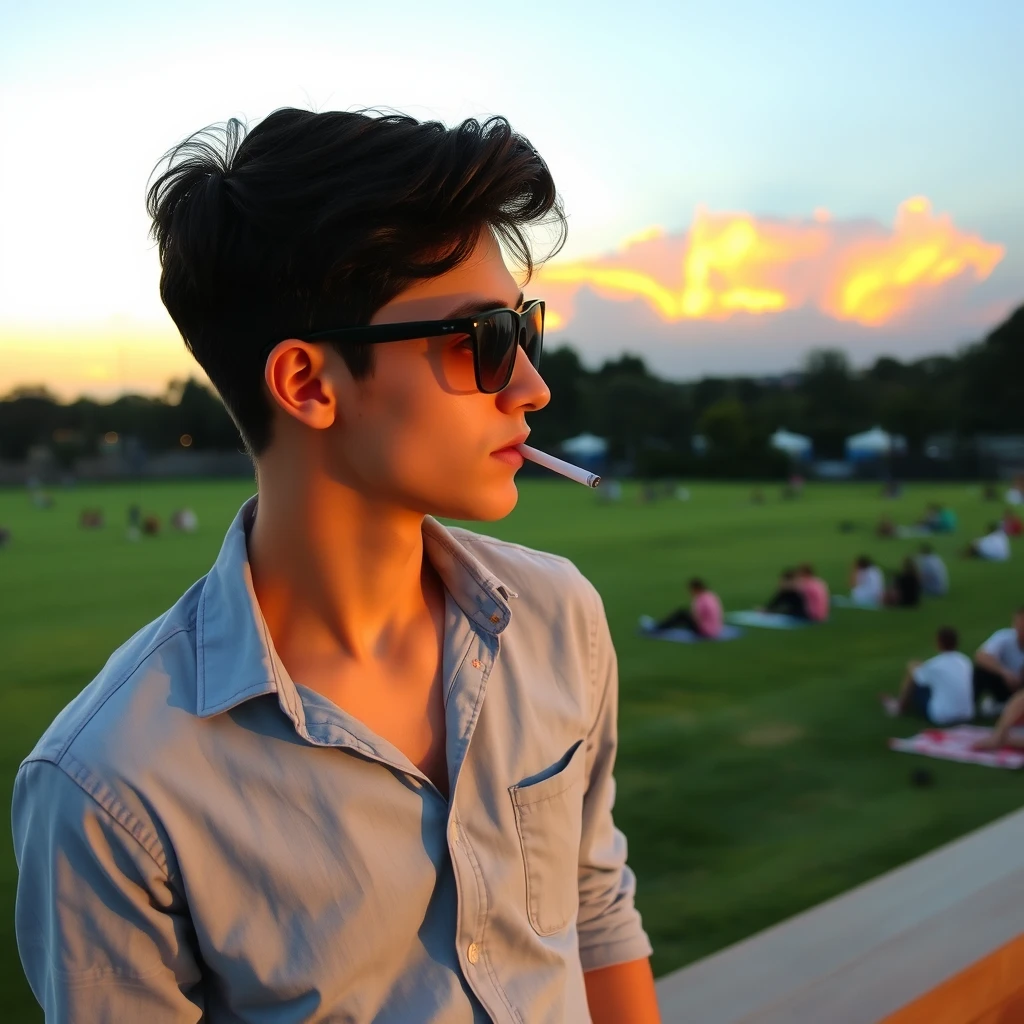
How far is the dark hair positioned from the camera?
141cm

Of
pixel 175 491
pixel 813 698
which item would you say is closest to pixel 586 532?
pixel 813 698

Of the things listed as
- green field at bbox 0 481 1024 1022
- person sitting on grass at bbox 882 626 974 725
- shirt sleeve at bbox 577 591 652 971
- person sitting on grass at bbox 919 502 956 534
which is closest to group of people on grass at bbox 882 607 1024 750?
person sitting on grass at bbox 882 626 974 725

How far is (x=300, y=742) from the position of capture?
4.51ft

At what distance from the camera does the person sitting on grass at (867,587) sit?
1341cm

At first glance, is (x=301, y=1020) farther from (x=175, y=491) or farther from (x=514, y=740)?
(x=175, y=491)

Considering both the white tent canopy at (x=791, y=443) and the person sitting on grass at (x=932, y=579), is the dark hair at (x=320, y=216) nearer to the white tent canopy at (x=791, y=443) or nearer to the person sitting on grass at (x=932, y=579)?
the person sitting on grass at (x=932, y=579)

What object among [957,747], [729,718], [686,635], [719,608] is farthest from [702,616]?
[957,747]

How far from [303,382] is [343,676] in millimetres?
415

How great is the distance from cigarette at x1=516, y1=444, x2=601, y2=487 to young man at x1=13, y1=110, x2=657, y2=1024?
0.15 ft

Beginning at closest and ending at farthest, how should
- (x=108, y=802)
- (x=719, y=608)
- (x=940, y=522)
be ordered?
(x=108, y=802) → (x=719, y=608) → (x=940, y=522)

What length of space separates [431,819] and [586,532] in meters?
24.1

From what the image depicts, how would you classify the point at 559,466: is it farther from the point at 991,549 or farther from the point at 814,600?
the point at 991,549

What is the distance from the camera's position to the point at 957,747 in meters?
7.34

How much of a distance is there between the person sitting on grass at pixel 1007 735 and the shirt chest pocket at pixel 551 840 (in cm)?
649
